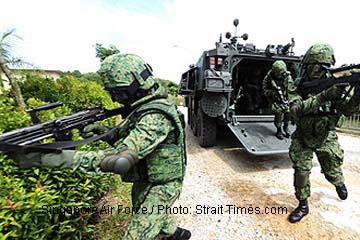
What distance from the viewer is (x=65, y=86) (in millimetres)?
6516

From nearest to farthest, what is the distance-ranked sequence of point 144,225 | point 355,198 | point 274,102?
point 144,225 → point 355,198 → point 274,102

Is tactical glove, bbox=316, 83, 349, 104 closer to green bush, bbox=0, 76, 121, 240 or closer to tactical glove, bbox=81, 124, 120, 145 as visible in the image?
tactical glove, bbox=81, 124, 120, 145

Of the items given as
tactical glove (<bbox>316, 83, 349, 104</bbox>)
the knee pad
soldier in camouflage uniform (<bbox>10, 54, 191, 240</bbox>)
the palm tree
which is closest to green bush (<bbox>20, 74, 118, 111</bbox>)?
the palm tree

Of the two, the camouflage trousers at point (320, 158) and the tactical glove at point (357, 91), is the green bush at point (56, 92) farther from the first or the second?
the tactical glove at point (357, 91)

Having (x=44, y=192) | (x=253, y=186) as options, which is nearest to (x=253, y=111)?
(x=253, y=186)

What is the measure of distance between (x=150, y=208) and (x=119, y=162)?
63 cm

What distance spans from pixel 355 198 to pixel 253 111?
11.6ft

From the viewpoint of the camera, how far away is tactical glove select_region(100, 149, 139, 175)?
1.35 meters

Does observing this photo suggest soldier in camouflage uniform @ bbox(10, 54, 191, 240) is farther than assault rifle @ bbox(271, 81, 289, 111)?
No

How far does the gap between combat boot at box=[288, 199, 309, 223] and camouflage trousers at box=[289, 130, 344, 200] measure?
0.08 meters

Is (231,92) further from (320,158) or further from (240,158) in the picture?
(320,158)

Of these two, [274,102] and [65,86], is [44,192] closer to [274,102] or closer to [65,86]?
[274,102]

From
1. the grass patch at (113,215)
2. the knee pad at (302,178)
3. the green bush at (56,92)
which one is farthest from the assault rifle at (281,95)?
the green bush at (56,92)

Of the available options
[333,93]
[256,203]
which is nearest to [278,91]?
[256,203]
